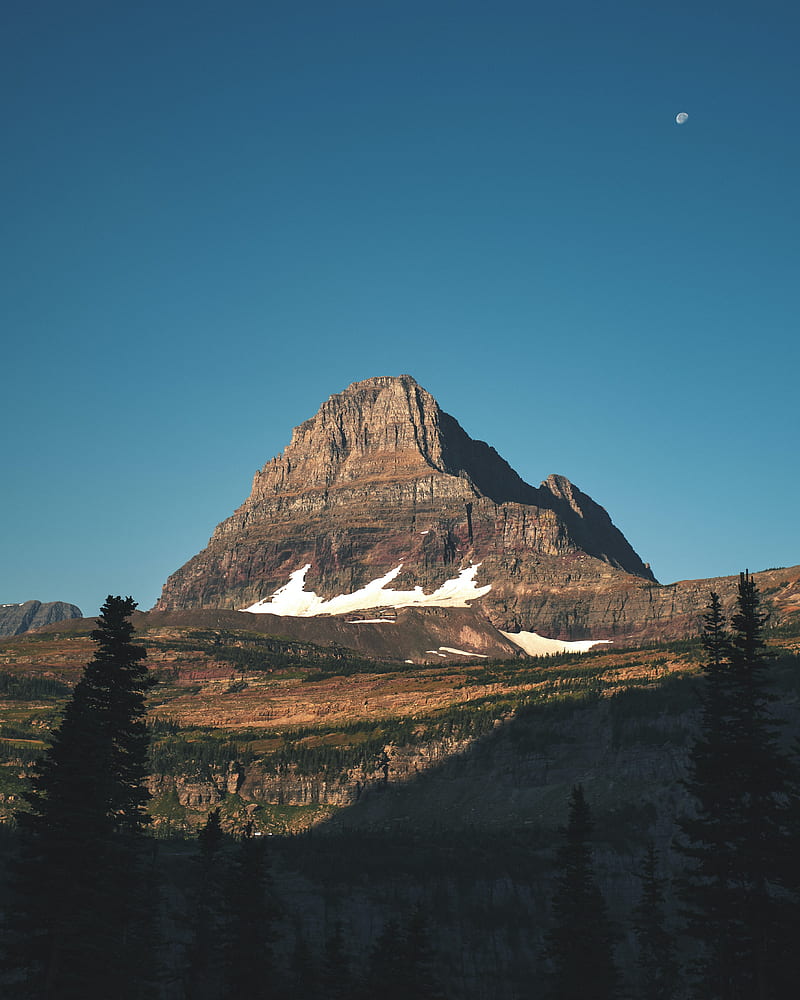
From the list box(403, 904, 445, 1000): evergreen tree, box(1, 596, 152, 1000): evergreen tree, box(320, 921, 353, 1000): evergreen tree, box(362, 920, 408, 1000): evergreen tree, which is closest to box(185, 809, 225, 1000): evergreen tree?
box(320, 921, 353, 1000): evergreen tree

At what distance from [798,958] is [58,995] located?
3519 centimetres

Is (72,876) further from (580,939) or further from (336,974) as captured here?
(580,939)

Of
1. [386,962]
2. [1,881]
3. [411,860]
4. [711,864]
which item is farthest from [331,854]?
[711,864]

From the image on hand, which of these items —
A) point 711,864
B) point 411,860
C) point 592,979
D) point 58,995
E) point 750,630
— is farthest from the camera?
point 411,860

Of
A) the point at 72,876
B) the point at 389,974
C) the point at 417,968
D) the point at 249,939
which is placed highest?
the point at 72,876

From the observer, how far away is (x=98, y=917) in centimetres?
5147

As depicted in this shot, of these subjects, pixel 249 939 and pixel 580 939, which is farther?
pixel 580 939

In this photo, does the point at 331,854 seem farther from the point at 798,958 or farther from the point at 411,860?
the point at 798,958

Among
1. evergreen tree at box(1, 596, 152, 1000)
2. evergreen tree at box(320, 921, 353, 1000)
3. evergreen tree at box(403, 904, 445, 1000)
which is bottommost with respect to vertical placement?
evergreen tree at box(320, 921, 353, 1000)

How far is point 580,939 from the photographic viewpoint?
7031cm

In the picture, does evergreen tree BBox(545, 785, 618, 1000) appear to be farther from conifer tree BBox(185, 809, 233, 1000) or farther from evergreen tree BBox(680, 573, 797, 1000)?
conifer tree BBox(185, 809, 233, 1000)

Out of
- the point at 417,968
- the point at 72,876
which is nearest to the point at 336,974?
the point at 417,968

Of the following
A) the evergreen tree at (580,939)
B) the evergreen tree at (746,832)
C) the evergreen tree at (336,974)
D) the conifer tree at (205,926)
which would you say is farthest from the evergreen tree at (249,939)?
the evergreen tree at (746,832)

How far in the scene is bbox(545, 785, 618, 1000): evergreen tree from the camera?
2712 inches
